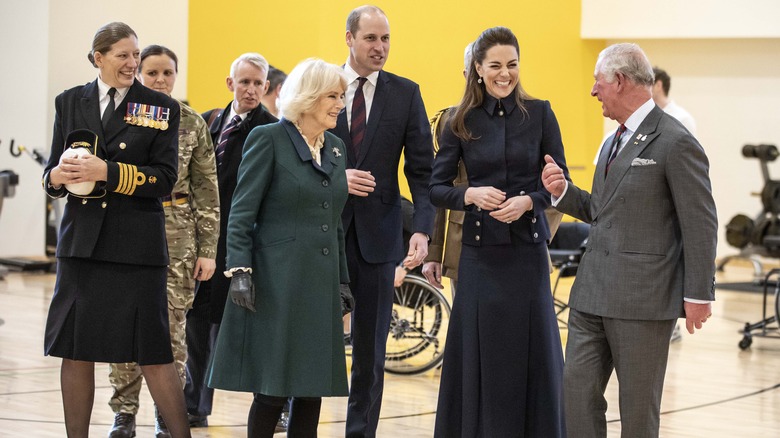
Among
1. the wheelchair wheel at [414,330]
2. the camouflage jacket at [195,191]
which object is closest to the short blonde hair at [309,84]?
the camouflage jacket at [195,191]

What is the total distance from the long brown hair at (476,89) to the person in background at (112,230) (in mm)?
1009

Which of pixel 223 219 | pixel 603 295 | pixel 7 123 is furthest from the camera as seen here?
pixel 7 123

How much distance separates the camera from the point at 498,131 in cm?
384

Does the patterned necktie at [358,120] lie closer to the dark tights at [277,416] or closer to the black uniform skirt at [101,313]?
the black uniform skirt at [101,313]

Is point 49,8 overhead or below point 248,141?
overhead

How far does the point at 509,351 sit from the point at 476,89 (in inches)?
37.1

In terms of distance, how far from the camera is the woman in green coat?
346 centimetres

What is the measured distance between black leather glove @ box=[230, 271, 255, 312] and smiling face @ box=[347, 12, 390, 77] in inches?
48.8

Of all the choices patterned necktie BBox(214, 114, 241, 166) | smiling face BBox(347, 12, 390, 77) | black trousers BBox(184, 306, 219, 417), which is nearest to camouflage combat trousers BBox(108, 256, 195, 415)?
black trousers BBox(184, 306, 219, 417)

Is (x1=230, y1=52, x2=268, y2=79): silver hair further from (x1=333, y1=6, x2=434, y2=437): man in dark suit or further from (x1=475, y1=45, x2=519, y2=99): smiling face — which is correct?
(x1=475, y1=45, x2=519, y2=99): smiling face

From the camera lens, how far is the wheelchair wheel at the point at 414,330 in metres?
6.44

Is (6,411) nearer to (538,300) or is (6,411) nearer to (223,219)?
(223,219)

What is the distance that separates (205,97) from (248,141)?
964 centimetres

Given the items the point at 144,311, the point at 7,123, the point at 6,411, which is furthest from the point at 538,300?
the point at 7,123
